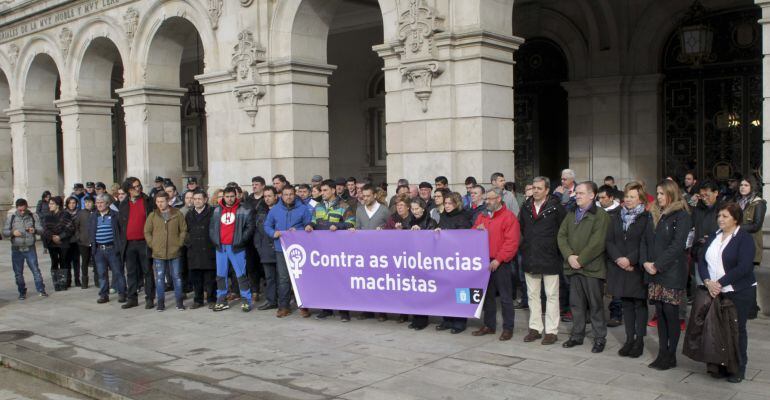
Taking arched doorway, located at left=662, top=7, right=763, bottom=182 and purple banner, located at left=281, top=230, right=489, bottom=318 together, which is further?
→ arched doorway, located at left=662, top=7, right=763, bottom=182

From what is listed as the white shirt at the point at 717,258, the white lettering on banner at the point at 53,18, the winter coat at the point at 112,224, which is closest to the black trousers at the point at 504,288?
the white shirt at the point at 717,258

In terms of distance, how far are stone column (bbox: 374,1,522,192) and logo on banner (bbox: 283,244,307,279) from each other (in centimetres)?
289

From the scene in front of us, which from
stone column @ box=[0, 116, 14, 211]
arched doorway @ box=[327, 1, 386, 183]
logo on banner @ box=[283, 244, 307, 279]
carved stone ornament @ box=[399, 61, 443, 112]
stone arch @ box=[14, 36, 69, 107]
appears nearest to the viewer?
logo on banner @ box=[283, 244, 307, 279]

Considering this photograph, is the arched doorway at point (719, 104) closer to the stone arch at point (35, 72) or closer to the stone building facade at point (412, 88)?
the stone building facade at point (412, 88)

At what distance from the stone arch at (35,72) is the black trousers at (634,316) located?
19.3 metres

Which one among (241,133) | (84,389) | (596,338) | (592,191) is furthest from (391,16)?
(84,389)

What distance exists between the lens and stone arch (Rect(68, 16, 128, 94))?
1945 centimetres

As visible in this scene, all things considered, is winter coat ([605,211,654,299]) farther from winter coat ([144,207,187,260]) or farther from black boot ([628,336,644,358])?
winter coat ([144,207,187,260])

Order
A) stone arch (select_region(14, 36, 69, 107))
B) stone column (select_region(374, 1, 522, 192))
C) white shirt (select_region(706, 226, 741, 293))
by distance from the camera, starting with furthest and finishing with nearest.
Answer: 1. stone arch (select_region(14, 36, 69, 107))
2. stone column (select_region(374, 1, 522, 192))
3. white shirt (select_region(706, 226, 741, 293))

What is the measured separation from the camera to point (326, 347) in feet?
26.6

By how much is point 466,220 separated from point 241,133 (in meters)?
7.54

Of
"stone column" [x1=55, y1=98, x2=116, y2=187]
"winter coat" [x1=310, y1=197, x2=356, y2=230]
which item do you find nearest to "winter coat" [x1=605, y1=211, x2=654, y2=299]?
"winter coat" [x1=310, y1=197, x2=356, y2=230]

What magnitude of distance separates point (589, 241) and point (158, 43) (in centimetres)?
1311

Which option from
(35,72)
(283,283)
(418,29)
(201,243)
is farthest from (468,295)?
(35,72)
